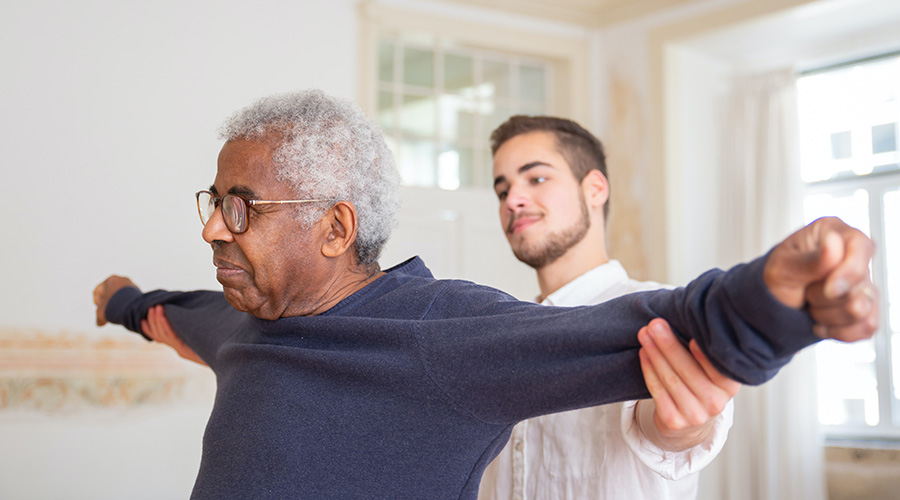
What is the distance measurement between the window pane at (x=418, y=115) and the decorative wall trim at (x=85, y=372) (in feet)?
6.14

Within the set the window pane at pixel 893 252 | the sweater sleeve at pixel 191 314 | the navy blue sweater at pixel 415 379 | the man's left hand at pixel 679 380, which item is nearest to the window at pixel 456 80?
the window pane at pixel 893 252

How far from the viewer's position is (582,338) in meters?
1.00

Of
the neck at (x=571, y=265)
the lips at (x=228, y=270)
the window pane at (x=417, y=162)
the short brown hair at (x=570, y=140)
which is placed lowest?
the lips at (x=228, y=270)

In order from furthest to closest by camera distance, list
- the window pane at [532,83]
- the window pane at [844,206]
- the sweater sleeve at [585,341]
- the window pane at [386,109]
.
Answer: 1. the window pane at [532,83]
2. the window pane at [386,109]
3. the window pane at [844,206]
4. the sweater sleeve at [585,341]

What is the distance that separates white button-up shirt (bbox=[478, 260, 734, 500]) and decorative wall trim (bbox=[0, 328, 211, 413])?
2.46 meters

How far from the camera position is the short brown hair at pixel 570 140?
214 centimetres

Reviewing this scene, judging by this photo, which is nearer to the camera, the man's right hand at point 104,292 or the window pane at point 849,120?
the man's right hand at point 104,292

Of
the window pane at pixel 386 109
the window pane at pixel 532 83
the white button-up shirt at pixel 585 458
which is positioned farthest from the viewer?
the window pane at pixel 532 83

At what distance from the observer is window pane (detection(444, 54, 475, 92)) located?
506cm

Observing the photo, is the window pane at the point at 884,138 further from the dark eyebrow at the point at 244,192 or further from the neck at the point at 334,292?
the dark eyebrow at the point at 244,192

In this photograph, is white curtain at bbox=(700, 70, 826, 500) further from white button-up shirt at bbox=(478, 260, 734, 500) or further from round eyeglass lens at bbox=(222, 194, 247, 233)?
round eyeglass lens at bbox=(222, 194, 247, 233)

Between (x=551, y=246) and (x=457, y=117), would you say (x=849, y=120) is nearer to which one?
(x=457, y=117)

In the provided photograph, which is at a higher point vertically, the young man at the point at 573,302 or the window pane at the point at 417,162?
the window pane at the point at 417,162

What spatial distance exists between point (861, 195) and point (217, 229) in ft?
14.3
